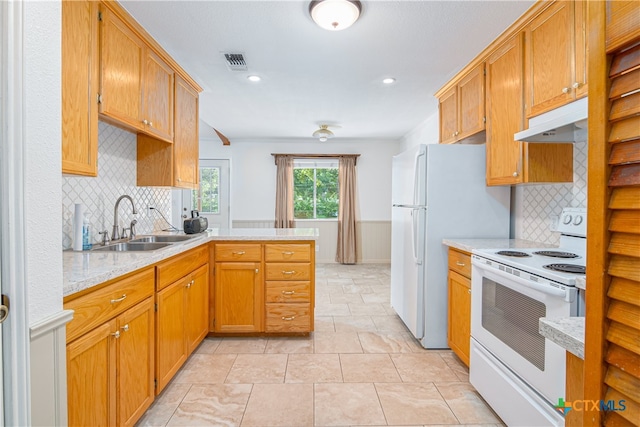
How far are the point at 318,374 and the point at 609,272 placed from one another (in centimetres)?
205

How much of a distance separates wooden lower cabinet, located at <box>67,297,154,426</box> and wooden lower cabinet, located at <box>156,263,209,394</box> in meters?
0.10

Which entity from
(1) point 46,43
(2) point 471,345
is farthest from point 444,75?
(1) point 46,43

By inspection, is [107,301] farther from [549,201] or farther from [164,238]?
[549,201]

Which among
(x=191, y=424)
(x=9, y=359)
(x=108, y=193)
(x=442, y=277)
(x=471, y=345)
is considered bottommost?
(x=191, y=424)

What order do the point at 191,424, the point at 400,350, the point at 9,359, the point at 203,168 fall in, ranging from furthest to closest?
the point at 203,168 < the point at 400,350 < the point at 191,424 < the point at 9,359

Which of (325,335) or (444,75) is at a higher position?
(444,75)

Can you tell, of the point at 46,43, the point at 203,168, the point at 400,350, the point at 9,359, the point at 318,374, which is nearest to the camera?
the point at 9,359

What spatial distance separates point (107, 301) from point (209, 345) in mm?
1538

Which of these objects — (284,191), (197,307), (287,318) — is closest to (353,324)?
(287,318)

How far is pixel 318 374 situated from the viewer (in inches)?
88.7

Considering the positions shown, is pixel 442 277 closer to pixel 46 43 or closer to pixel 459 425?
pixel 459 425

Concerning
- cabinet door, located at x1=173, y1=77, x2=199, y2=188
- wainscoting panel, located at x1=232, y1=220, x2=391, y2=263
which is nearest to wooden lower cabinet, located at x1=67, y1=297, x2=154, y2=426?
cabinet door, located at x1=173, y1=77, x2=199, y2=188

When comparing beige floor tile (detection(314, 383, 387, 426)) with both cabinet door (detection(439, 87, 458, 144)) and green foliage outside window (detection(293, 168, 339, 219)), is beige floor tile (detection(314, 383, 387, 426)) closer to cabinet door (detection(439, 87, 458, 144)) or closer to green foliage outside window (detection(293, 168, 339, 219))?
cabinet door (detection(439, 87, 458, 144))

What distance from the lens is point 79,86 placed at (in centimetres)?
Result: 157
